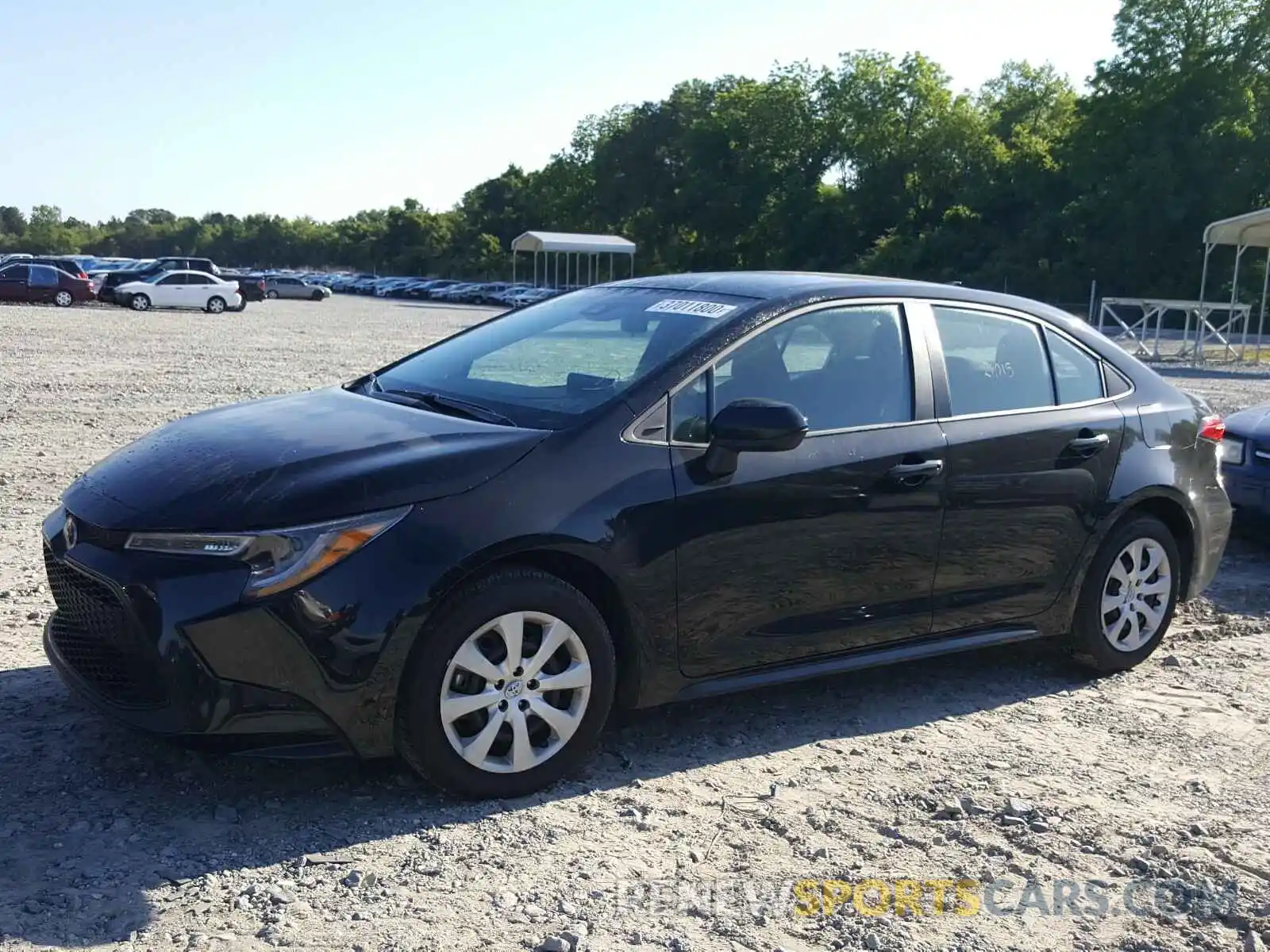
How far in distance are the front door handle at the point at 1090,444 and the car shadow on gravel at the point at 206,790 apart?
1080 millimetres

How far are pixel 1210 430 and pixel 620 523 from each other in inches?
133

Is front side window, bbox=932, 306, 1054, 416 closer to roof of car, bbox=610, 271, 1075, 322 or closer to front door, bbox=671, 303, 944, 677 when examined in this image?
roof of car, bbox=610, 271, 1075, 322

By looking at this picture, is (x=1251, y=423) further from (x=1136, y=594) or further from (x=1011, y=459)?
(x=1011, y=459)

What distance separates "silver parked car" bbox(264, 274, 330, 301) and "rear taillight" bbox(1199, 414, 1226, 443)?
60.9m

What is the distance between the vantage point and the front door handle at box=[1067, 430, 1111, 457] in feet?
17.1

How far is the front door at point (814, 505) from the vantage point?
4.26m

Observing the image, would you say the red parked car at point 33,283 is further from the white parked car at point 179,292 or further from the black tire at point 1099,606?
the black tire at point 1099,606

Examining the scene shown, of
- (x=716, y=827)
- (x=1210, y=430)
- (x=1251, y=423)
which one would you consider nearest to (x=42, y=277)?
(x=1251, y=423)

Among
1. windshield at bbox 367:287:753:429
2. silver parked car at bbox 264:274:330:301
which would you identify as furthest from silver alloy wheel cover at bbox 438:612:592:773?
silver parked car at bbox 264:274:330:301

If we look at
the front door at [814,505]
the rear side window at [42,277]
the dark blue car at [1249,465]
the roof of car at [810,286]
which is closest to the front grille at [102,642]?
the front door at [814,505]

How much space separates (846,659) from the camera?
15.4ft

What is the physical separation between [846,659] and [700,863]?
1.31 meters

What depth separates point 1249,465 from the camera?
8.06 m

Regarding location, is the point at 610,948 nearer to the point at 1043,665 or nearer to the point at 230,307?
the point at 1043,665
